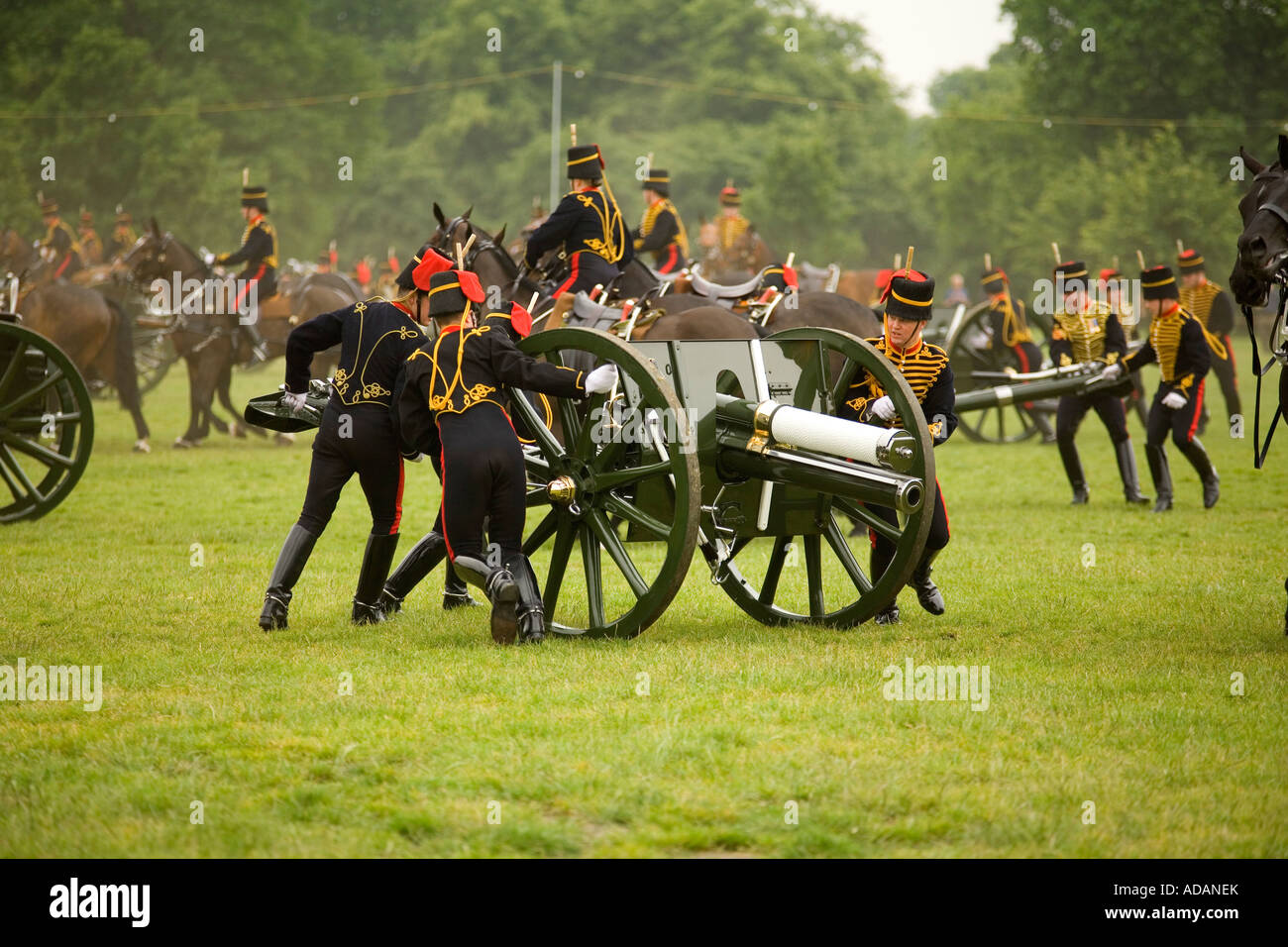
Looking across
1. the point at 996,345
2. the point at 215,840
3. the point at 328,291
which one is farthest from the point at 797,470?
the point at 328,291

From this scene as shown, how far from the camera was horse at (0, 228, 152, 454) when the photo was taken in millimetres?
13334

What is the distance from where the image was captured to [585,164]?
9.66 m

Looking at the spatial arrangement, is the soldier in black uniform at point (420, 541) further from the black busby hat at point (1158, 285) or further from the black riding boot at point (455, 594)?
the black busby hat at point (1158, 285)

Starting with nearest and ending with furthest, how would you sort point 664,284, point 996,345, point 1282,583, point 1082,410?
1. point 1282,583
2. point 664,284
3. point 1082,410
4. point 996,345

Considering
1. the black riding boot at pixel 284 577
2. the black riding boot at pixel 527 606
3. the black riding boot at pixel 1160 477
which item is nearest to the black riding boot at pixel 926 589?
the black riding boot at pixel 527 606

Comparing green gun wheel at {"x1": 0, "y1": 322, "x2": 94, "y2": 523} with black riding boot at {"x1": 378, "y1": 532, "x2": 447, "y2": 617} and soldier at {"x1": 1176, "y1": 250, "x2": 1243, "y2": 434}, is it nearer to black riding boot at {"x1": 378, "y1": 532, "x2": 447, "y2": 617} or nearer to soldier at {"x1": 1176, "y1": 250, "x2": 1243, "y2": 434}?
black riding boot at {"x1": 378, "y1": 532, "x2": 447, "y2": 617}

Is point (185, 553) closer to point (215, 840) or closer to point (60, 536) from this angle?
point (60, 536)

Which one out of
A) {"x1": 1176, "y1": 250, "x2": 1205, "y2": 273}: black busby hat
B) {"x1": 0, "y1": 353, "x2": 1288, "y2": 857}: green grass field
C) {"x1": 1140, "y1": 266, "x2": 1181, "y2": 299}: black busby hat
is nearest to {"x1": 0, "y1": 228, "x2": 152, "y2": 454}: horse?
{"x1": 0, "y1": 353, "x2": 1288, "y2": 857}: green grass field

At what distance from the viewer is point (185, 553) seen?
838cm

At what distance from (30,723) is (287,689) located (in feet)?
2.66

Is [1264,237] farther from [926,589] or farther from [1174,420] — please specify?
[1174,420]

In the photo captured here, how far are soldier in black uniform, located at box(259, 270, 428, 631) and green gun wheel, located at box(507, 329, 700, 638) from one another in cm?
55

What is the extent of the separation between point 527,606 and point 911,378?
1.89 m

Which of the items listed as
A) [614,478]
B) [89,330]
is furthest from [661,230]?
[614,478]
